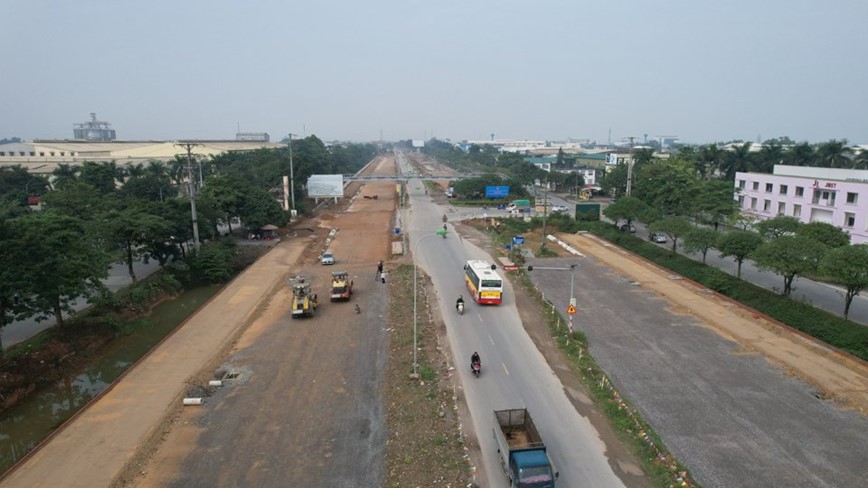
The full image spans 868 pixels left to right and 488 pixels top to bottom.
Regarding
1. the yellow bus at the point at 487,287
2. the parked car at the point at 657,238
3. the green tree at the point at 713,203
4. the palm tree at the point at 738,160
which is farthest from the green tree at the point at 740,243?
the palm tree at the point at 738,160

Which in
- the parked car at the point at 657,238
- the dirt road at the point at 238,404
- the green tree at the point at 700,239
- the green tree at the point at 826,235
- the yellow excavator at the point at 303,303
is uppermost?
the green tree at the point at 826,235

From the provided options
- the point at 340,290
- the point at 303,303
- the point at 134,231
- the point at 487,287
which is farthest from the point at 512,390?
the point at 134,231

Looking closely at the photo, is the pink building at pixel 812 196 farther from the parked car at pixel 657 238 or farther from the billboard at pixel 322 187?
the billboard at pixel 322 187

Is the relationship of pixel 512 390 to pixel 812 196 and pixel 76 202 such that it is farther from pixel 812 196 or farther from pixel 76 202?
pixel 812 196

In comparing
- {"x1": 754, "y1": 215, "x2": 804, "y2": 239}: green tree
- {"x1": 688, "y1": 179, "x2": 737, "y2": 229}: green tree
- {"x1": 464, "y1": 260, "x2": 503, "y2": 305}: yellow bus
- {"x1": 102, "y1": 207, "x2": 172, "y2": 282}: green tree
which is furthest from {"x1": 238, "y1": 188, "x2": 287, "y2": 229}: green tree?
{"x1": 754, "y1": 215, "x2": 804, "y2": 239}: green tree

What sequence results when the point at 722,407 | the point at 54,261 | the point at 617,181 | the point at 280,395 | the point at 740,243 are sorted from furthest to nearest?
the point at 617,181
the point at 740,243
the point at 54,261
the point at 280,395
the point at 722,407

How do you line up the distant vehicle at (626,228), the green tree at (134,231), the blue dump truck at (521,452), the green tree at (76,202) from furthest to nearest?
the distant vehicle at (626,228)
the green tree at (76,202)
the green tree at (134,231)
the blue dump truck at (521,452)
